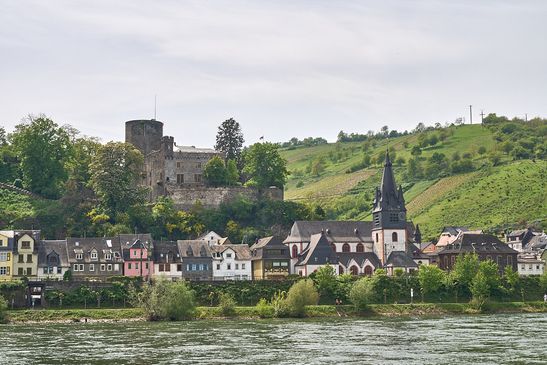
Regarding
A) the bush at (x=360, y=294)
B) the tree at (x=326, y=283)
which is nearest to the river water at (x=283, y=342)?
the bush at (x=360, y=294)

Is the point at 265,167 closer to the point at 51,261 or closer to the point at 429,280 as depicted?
the point at 429,280

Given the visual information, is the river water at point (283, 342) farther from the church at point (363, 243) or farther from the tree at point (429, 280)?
the church at point (363, 243)

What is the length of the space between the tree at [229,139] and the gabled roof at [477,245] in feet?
143

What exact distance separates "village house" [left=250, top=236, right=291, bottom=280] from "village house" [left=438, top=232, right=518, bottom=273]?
26131 mm

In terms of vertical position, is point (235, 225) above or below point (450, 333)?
above

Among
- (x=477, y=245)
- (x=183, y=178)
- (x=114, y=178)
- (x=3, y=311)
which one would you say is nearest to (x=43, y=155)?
(x=114, y=178)

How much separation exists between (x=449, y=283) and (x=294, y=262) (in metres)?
22.9

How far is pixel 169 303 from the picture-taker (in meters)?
101

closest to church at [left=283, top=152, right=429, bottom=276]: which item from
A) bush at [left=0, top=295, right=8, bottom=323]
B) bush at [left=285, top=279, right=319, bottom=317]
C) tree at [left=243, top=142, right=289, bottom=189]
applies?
tree at [left=243, top=142, right=289, bottom=189]

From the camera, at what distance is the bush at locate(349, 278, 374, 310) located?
111 metres

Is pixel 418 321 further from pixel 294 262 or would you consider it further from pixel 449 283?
pixel 294 262

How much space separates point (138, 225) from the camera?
13950 cm

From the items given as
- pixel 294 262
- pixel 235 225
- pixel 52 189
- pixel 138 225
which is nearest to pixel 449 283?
pixel 294 262

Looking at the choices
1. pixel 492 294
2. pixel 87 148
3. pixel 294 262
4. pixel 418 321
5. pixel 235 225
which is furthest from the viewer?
pixel 87 148
